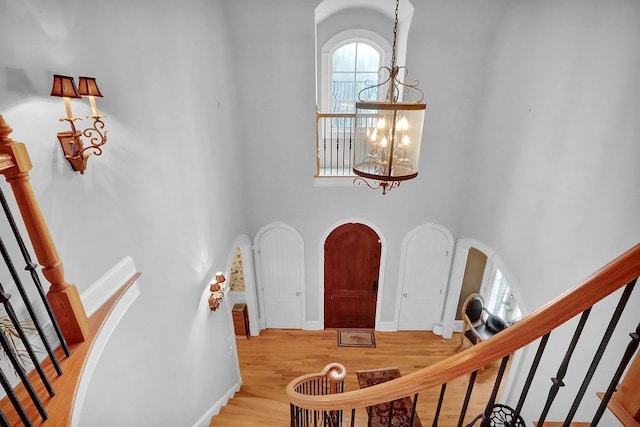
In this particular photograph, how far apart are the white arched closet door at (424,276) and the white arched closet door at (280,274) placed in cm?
206

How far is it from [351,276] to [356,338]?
131cm

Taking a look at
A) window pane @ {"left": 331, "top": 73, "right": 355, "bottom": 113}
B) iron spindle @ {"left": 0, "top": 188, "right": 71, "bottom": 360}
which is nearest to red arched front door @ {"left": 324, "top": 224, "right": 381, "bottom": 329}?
window pane @ {"left": 331, "top": 73, "right": 355, "bottom": 113}

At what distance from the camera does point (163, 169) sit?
2.94 metres

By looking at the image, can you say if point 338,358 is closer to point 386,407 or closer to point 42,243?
point 386,407

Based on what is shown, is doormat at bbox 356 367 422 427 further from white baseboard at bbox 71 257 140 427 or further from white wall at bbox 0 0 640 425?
white baseboard at bbox 71 257 140 427

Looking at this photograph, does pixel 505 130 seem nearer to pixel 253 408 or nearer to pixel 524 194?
pixel 524 194

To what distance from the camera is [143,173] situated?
261 cm

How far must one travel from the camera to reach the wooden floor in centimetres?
517

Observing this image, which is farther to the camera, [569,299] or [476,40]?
[476,40]

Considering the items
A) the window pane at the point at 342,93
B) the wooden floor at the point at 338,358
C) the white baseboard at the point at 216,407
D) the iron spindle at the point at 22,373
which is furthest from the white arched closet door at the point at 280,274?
the iron spindle at the point at 22,373

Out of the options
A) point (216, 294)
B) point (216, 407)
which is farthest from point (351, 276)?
point (216, 407)

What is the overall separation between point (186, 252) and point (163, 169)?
967 millimetres

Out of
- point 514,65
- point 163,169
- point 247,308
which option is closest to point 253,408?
point 247,308

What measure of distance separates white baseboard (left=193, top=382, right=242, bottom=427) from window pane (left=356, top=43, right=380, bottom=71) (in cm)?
615
